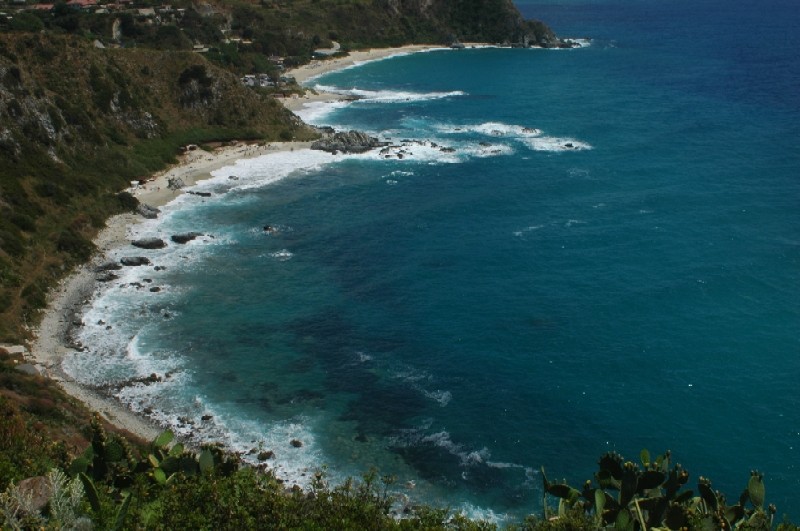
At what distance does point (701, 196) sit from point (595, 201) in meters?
13.6

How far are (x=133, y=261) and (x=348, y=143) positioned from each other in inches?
2039

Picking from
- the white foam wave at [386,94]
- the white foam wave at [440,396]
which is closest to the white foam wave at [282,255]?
the white foam wave at [440,396]

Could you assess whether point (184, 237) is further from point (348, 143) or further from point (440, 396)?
point (348, 143)

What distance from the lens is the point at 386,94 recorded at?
546 feet

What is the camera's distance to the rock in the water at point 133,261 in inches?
3150

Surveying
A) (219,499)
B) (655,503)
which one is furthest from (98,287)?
(655,503)

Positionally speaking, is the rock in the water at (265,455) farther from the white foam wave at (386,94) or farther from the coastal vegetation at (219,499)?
the white foam wave at (386,94)

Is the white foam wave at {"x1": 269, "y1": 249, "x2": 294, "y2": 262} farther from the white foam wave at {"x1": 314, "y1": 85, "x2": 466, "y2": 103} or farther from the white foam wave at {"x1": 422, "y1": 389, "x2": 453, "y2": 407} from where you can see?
the white foam wave at {"x1": 314, "y1": 85, "x2": 466, "y2": 103}

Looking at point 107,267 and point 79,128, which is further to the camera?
point 79,128

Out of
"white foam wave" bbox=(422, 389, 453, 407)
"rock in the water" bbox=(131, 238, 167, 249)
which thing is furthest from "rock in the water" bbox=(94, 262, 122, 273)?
"white foam wave" bbox=(422, 389, 453, 407)

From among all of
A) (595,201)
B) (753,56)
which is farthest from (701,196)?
(753,56)

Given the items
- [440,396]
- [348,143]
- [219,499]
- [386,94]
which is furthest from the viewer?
[386,94]

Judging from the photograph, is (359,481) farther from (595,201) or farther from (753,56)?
(753,56)

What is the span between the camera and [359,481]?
50.2 metres
